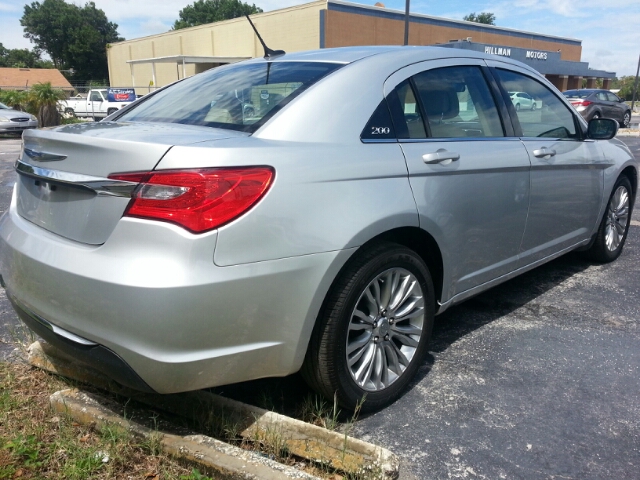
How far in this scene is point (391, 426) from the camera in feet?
8.64

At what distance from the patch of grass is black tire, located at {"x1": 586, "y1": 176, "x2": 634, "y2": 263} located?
401 centimetres

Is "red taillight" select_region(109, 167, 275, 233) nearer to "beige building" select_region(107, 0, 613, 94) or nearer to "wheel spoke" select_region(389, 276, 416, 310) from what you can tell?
"wheel spoke" select_region(389, 276, 416, 310)

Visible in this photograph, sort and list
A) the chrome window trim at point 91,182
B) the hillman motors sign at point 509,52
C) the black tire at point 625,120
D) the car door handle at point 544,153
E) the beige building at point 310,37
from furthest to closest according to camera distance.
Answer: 1. the hillman motors sign at point 509,52
2. the beige building at point 310,37
3. the black tire at point 625,120
4. the car door handle at point 544,153
5. the chrome window trim at point 91,182

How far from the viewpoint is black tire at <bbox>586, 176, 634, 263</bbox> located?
4.77m

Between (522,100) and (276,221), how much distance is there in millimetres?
2452

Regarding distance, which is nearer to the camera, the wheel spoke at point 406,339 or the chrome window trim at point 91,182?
the chrome window trim at point 91,182

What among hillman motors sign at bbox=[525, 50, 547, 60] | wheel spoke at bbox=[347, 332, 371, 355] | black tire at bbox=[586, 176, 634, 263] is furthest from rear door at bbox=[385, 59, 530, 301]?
hillman motors sign at bbox=[525, 50, 547, 60]

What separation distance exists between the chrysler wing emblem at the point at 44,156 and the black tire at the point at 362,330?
1256mm

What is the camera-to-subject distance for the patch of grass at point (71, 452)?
7.07 feet

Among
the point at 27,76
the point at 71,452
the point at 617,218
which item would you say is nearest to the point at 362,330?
the point at 71,452

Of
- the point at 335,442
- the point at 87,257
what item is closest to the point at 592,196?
the point at 335,442

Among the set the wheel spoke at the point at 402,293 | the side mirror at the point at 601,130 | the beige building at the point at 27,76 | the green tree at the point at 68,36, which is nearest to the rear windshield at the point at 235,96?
the wheel spoke at the point at 402,293

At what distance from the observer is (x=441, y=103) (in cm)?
312

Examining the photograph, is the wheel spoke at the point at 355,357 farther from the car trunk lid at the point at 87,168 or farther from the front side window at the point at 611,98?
the front side window at the point at 611,98
